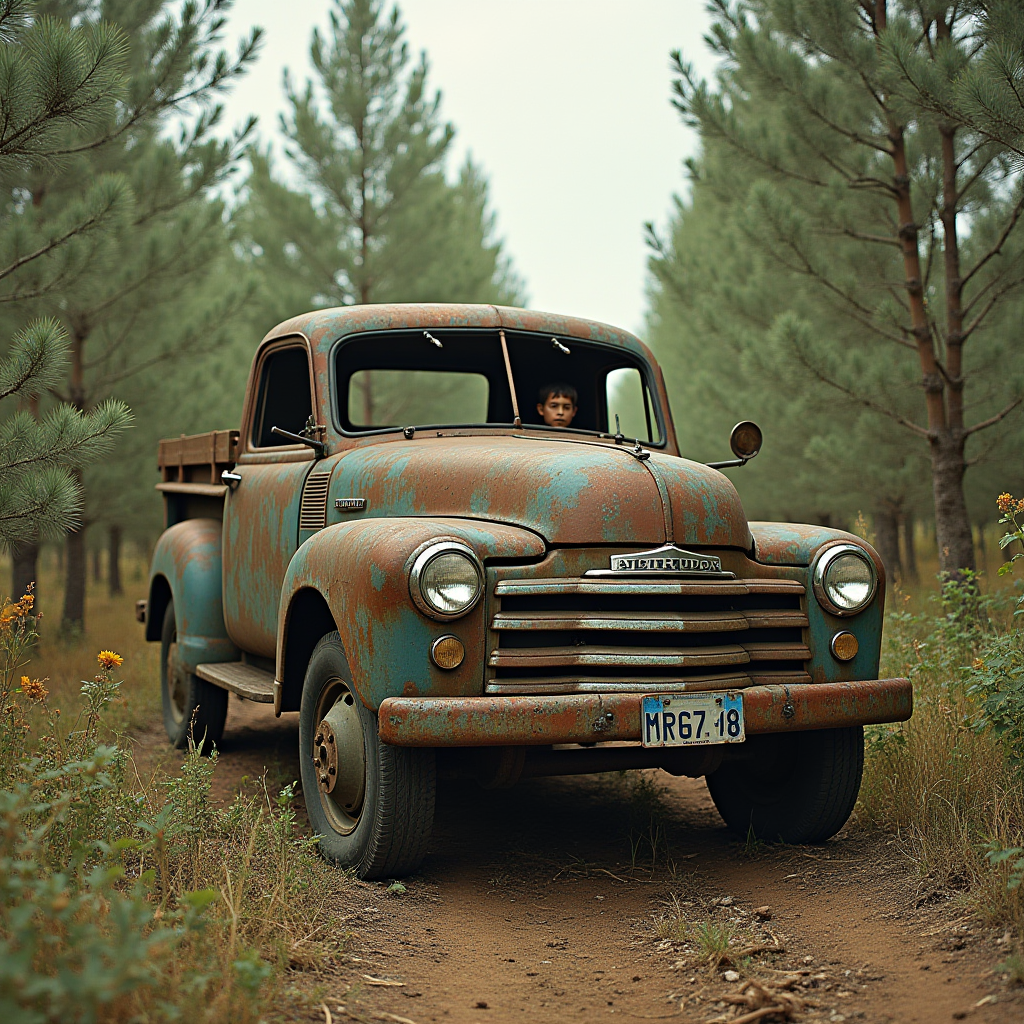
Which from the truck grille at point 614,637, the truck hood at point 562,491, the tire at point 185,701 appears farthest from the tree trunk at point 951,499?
the tire at point 185,701

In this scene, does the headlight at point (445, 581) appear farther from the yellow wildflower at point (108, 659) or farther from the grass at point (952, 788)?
the grass at point (952, 788)

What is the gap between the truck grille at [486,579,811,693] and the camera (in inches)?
135

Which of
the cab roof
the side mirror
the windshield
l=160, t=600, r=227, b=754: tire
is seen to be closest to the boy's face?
the windshield

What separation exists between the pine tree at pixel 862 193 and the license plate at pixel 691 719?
431 centimetres

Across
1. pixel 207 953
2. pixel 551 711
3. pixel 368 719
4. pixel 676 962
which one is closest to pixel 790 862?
pixel 676 962

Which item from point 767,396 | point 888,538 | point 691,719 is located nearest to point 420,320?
point 691,719

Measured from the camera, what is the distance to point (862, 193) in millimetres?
8812

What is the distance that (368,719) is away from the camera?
140 inches

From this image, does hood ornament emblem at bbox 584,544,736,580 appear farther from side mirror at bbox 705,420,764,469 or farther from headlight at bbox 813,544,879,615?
side mirror at bbox 705,420,764,469

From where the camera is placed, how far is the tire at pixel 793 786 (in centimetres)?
407

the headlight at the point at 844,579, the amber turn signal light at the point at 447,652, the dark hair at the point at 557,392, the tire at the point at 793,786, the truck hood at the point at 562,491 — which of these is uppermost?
the dark hair at the point at 557,392

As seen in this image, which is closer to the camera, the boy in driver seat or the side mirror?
the side mirror

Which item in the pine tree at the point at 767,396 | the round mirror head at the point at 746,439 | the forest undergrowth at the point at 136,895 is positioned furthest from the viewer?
the pine tree at the point at 767,396

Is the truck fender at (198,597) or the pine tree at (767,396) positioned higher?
the pine tree at (767,396)
